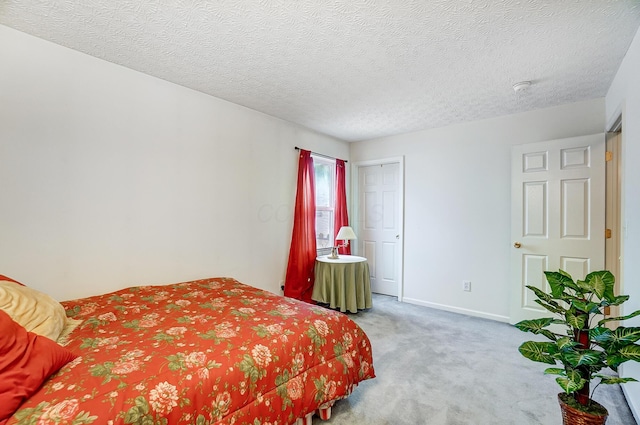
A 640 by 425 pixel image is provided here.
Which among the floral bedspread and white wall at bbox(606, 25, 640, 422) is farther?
white wall at bbox(606, 25, 640, 422)

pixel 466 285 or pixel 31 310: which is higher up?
pixel 31 310

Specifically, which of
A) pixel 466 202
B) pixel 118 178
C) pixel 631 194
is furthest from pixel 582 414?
pixel 118 178

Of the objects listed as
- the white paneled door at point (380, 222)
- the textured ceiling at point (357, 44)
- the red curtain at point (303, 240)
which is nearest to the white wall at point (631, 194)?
the textured ceiling at point (357, 44)

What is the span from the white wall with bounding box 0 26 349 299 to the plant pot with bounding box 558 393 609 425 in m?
2.75

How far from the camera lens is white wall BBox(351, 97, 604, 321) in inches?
132

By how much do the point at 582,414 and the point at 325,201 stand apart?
3560 mm

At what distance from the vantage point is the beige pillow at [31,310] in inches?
53.6

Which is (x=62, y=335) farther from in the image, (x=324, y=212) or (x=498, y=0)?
(x=324, y=212)

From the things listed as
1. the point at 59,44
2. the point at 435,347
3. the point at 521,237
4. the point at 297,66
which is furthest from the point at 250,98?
the point at 521,237

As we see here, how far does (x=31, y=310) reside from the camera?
143cm

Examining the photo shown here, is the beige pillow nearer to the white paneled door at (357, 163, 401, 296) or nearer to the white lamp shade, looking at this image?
the white lamp shade

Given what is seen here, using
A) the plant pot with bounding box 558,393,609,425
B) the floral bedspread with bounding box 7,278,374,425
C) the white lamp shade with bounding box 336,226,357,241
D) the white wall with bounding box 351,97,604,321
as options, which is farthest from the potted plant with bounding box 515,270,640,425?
the white lamp shade with bounding box 336,226,357,241

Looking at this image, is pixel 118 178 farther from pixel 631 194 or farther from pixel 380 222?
pixel 631 194

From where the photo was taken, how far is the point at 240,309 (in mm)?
1963
